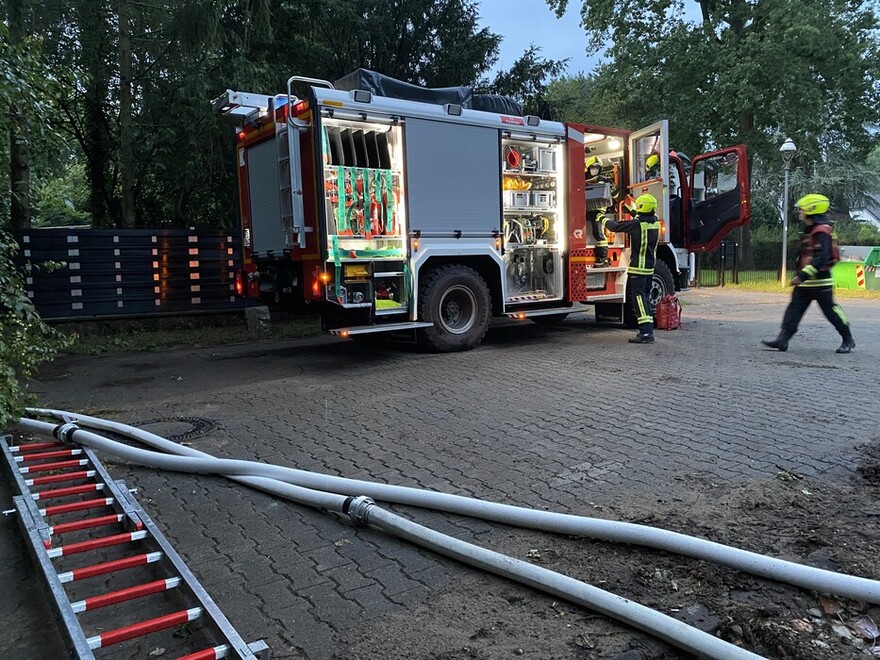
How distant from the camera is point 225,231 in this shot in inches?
499

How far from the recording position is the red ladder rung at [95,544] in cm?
304

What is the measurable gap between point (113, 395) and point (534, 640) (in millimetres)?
6082

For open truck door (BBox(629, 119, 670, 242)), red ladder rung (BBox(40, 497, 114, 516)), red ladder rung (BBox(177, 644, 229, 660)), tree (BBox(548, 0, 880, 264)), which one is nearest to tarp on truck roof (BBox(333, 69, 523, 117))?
open truck door (BBox(629, 119, 670, 242))

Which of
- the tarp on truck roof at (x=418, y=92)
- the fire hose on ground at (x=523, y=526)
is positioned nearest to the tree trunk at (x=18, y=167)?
the tarp on truck roof at (x=418, y=92)

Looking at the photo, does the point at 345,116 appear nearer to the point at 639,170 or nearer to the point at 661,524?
the point at 639,170

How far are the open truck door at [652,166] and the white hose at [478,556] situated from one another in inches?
333

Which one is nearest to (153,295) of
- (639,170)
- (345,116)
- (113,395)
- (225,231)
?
(225,231)

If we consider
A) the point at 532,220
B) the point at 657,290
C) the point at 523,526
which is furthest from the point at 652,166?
the point at 523,526

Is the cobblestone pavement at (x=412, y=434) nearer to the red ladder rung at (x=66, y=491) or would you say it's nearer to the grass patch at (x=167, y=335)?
the red ladder rung at (x=66, y=491)

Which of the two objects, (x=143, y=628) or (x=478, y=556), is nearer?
(x=143, y=628)

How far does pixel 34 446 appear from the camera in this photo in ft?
16.0

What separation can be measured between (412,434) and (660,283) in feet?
23.3

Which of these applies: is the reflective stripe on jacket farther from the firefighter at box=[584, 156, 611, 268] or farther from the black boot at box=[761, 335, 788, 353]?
the black boot at box=[761, 335, 788, 353]

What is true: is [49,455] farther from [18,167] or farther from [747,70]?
[747,70]
